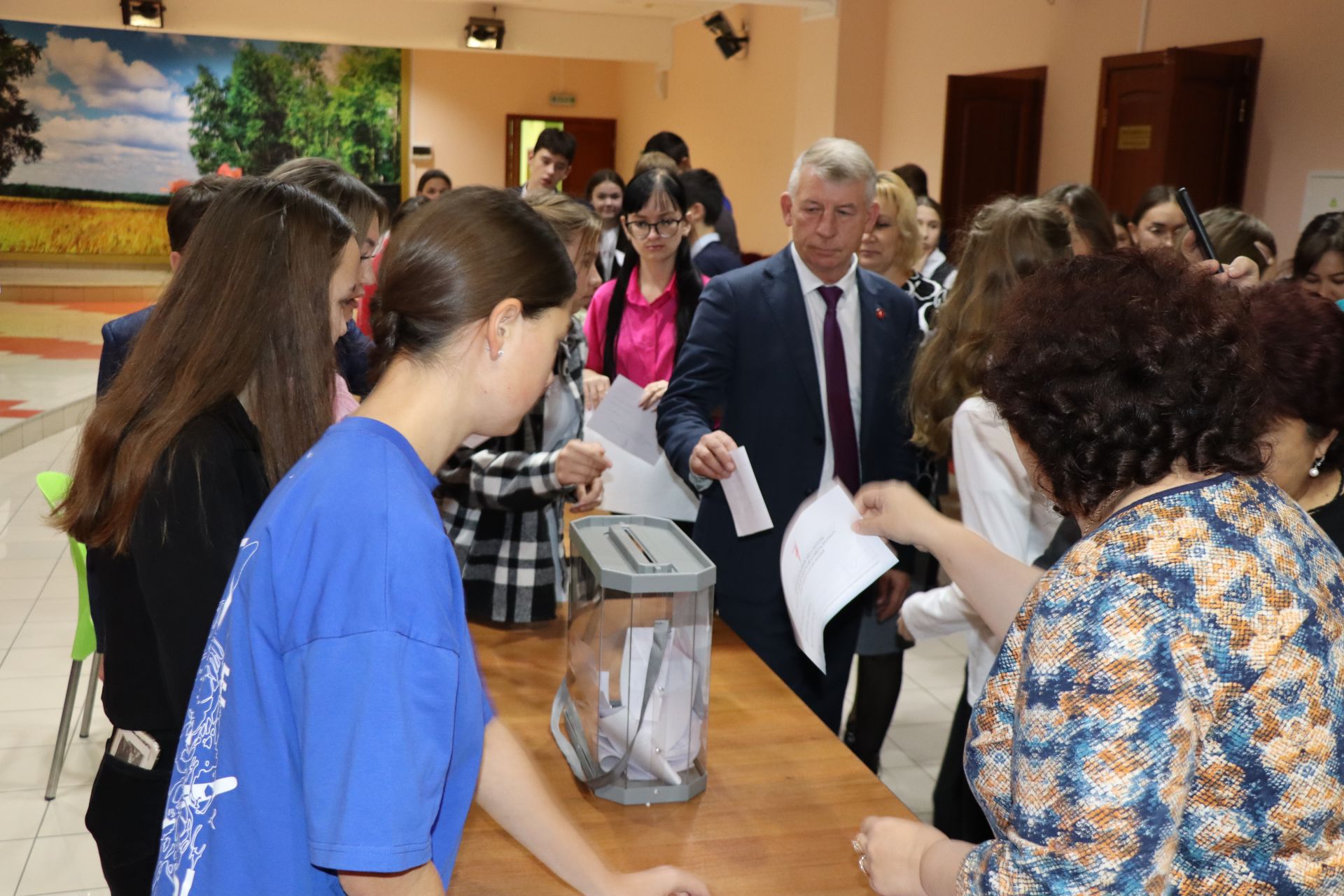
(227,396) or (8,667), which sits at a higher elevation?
(227,396)

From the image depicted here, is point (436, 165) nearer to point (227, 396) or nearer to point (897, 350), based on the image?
point (897, 350)

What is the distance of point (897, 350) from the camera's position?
8.91 feet

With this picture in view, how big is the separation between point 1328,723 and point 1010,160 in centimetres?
706

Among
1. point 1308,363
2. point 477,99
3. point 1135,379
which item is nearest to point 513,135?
point 477,99

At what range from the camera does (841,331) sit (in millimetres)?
2658

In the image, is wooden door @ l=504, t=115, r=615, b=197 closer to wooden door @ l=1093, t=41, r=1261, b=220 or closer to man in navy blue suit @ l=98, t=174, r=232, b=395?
wooden door @ l=1093, t=41, r=1261, b=220

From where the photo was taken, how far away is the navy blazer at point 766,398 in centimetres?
259

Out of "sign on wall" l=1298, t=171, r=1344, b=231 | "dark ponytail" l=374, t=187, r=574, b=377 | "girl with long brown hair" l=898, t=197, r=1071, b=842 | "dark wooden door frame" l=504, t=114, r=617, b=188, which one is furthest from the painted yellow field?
"dark ponytail" l=374, t=187, r=574, b=377

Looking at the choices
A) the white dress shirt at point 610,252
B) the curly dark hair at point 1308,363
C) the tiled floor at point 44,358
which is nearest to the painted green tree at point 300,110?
the tiled floor at point 44,358

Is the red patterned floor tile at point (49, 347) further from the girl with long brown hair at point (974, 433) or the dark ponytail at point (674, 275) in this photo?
the girl with long brown hair at point (974, 433)

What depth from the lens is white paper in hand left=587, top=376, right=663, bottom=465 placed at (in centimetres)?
260

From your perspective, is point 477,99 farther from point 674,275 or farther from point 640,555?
point 640,555

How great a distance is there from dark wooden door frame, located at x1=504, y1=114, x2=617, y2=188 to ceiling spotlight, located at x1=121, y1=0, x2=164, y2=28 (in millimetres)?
5167

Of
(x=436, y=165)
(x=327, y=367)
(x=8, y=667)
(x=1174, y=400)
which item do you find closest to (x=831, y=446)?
(x=327, y=367)
